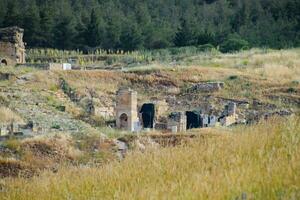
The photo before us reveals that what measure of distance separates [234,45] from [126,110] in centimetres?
2084

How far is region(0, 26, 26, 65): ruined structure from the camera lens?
118ft

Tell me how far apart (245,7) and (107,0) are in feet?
59.8

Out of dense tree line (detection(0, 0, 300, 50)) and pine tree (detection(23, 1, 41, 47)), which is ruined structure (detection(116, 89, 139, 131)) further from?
pine tree (detection(23, 1, 41, 47))

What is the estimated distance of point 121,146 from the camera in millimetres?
16125

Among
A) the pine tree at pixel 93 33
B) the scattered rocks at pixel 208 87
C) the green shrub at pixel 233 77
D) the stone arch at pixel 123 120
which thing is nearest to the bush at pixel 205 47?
the pine tree at pixel 93 33

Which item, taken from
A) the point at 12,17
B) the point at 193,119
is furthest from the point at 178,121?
the point at 12,17

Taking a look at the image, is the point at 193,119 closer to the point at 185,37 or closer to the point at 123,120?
the point at 123,120

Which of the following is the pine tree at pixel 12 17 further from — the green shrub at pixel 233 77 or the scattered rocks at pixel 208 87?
the green shrub at pixel 233 77

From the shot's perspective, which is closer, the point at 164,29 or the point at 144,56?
the point at 144,56

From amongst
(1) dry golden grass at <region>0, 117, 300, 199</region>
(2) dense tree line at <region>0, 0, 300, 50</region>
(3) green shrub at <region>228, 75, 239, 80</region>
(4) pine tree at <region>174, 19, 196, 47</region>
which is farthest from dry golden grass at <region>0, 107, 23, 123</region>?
(4) pine tree at <region>174, 19, 196, 47</region>

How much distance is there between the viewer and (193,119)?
24.3 meters

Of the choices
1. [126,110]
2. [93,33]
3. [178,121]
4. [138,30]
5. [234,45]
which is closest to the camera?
[178,121]

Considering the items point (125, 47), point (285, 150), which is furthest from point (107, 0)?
point (285, 150)

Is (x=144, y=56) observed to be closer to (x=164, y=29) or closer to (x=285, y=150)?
(x=164, y=29)
